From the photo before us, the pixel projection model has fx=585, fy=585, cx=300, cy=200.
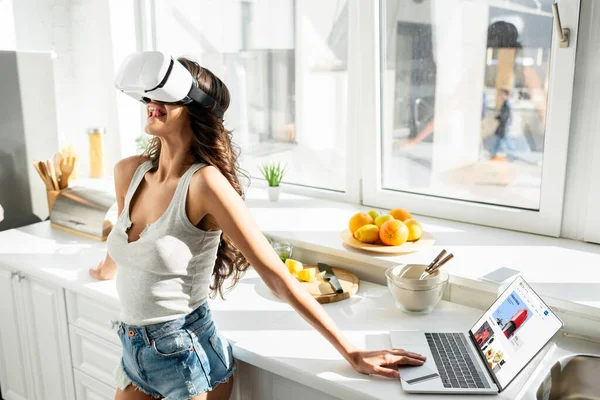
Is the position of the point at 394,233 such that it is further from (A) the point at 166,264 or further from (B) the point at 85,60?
(B) the point at 85,60

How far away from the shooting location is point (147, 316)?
1357 millimetres

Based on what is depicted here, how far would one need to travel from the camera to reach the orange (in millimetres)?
1738

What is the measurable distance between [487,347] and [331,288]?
505 mm

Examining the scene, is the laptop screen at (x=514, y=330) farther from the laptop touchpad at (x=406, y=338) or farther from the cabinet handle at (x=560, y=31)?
the cabinet handle at (x=560, y=31)

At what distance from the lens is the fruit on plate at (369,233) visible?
5.82ft

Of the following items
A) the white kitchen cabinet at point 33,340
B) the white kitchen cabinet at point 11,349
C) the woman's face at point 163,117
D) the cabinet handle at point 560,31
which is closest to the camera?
the woman's face at point 163,117

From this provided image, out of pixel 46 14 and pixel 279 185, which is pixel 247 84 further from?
pixel 46 14

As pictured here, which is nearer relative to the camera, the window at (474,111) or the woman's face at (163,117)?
the woman's face at (163,117)

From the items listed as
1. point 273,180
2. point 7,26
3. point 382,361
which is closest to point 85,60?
point 7,26

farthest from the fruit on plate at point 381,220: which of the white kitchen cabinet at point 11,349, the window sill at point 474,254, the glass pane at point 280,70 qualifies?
the white kitchen cabinet at point 11,349

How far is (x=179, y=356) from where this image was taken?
1.35 m

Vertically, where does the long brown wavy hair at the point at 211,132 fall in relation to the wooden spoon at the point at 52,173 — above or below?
above

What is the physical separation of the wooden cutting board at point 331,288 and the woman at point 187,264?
0.34m

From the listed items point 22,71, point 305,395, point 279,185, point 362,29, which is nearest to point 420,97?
point 362,29
